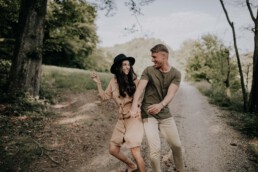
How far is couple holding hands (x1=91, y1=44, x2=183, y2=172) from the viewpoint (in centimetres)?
437

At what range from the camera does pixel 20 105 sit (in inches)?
338

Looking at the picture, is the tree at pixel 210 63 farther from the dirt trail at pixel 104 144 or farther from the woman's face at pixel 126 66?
the woman's face at pixel 126 66

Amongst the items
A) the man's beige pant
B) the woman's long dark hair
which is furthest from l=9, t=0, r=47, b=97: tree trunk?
the man's beige pant

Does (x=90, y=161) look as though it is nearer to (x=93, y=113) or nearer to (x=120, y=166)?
(x=120, y=166)

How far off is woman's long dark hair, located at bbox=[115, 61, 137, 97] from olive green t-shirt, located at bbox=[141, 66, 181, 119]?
1.16 ft

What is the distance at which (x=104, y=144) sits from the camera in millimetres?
7652

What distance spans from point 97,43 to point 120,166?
1214 inches

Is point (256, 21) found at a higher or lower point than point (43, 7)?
higher

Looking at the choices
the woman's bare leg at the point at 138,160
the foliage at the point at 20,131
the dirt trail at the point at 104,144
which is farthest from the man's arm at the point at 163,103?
the foliage at the point at 20,131

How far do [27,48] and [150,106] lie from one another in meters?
6.46

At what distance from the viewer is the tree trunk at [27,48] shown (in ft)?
29.8

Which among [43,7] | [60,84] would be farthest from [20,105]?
[60,84]

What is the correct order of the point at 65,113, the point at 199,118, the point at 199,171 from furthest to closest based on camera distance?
1. the point at 199,118
2. the point at 65,113
3. the point at 199,171

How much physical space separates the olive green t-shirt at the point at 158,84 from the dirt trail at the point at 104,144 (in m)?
1.87
